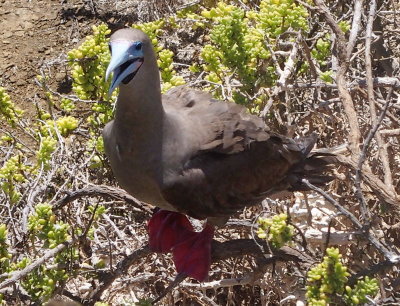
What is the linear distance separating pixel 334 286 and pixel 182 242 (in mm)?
1437

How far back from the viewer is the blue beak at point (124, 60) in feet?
10.3

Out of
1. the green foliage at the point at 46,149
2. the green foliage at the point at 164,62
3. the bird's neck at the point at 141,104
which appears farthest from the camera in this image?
the green foliage at the point at 164,62

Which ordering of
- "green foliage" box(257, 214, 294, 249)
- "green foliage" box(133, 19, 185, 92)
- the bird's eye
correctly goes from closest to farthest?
"green foliage" box(257, 214, 294, 249), the bird's eye, "green foliage" box(133, 19, 185, 92)

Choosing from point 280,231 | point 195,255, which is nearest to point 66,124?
point 195,255

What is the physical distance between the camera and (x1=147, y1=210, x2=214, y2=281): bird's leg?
385cm

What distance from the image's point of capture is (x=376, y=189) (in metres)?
3.29

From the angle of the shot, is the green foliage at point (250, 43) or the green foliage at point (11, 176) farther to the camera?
the green foliage at point (250, 43)

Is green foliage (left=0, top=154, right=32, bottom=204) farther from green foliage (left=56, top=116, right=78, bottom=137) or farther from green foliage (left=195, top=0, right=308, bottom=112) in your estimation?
green foliage (left=195, top=0, right=308, bottom=112)

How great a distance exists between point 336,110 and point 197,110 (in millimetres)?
1152

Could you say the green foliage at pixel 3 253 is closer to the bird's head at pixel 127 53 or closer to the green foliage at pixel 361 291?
the bird's head at pixel 127 53

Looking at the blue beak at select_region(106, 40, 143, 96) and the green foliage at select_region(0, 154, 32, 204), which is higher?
the blue beak at select_region(106, 40, 143, 96)

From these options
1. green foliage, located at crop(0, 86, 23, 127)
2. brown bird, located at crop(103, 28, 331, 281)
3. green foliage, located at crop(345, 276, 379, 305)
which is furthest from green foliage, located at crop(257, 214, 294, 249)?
green foliage, located at crop(0, 86, 23, 127)

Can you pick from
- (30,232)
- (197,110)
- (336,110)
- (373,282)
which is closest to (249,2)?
(336,110)

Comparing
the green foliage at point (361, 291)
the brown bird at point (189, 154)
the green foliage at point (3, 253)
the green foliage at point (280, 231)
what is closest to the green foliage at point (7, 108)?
the brown bird at point (189, 154)
